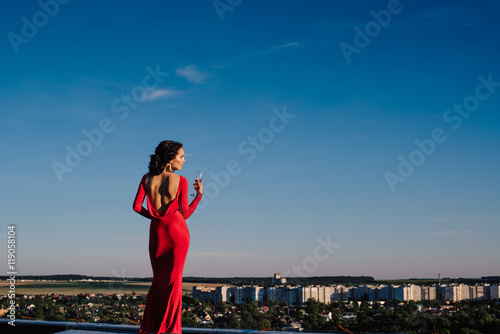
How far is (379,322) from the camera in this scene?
10789mm

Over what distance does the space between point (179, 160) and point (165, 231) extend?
0.79 meters

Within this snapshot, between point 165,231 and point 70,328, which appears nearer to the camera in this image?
point 165,231

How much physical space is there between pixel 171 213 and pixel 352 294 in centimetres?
1629

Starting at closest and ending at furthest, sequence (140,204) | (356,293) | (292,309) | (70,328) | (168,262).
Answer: (168,262), (140,204), (70,328), (292,309), (356,293)

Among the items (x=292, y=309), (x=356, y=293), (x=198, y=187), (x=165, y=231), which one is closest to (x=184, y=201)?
(x=198, y=187)

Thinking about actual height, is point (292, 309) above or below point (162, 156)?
below

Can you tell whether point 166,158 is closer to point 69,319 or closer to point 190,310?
point 69,319

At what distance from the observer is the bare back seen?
5277 millimetres

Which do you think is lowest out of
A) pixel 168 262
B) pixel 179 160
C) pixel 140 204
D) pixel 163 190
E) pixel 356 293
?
pixel 356 293

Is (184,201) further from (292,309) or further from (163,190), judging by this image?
(292,309)

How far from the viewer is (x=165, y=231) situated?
5230 millimetres

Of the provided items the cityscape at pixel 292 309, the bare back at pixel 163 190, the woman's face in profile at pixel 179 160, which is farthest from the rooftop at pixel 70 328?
the woman's face in profile at pixel 179 160

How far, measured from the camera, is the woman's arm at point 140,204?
5352mm

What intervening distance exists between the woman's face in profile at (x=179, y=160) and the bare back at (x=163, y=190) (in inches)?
4.7
